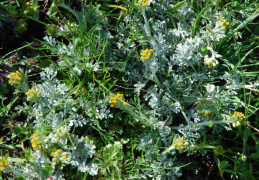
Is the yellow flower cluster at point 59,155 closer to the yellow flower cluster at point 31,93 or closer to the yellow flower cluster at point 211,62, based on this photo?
the yellow flower cluster at point 31,93

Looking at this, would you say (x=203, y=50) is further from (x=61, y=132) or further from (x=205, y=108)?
(x=61, y=132)

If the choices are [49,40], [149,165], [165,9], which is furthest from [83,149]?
[165,9]

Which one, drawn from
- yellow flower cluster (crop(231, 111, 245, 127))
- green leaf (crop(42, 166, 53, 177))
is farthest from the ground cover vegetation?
yellow flower cluster (crop(231, 111, 245, 127))

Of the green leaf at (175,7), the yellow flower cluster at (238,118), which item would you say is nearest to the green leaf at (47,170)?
the yellow flower cluster at (238,118)

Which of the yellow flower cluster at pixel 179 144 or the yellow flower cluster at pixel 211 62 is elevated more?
the yellow flower cluster at pixel 211 62

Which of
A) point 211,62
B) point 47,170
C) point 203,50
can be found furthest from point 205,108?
point 47,170

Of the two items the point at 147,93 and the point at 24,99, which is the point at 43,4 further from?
the point at 147,93

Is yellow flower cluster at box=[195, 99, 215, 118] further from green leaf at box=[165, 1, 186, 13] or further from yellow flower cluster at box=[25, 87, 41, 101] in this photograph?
yellow flower cluster at box=[25, 87, 41, 101]
